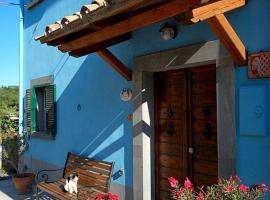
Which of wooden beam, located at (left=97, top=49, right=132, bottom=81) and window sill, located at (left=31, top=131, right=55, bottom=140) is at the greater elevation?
wooden beam, located at (left=97, top=49, right=132, bottom=81)

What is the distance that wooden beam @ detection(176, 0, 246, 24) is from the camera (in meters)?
3.47

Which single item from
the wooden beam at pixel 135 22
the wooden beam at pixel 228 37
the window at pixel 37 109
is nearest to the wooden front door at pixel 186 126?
the wooden beam at pixel 228 37

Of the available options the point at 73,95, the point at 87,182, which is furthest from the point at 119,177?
the point at 73,95

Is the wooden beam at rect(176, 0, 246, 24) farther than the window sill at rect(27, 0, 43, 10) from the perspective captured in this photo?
No

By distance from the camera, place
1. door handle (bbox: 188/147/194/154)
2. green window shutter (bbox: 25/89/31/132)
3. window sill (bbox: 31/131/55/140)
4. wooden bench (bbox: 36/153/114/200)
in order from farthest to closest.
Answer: green window shutter (bbox: 25/89/31/132) < window sill (bbox: 31/131/55/140) < wooden bench (bbox: 36/153/114/200) < door handle (bbox: 188/147/194/154)

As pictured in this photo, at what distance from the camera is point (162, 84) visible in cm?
575

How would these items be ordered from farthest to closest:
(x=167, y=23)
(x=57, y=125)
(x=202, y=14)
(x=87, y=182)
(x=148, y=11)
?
(x=57, y=125), (x=87, y=182), (x=167, y=23), (x=148, y=11), (x=202, y=14)

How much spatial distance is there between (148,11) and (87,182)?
3.85 m

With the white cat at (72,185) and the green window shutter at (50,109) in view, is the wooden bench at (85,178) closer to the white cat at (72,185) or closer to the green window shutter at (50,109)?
the white cat at (72,185)

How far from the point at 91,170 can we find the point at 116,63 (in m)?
2.17

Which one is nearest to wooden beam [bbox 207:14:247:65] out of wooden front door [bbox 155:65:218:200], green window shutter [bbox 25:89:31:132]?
wooden front door [bbox 155:65:218:200]

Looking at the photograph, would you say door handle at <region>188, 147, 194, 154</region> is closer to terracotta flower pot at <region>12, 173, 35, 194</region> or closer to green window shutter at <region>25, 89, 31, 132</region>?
terracotta flower pot at <region>12, 173, 35, 194</region>

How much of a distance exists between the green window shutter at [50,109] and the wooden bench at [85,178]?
1274 mm

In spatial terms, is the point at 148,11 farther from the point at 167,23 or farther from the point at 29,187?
the point at 29,187
